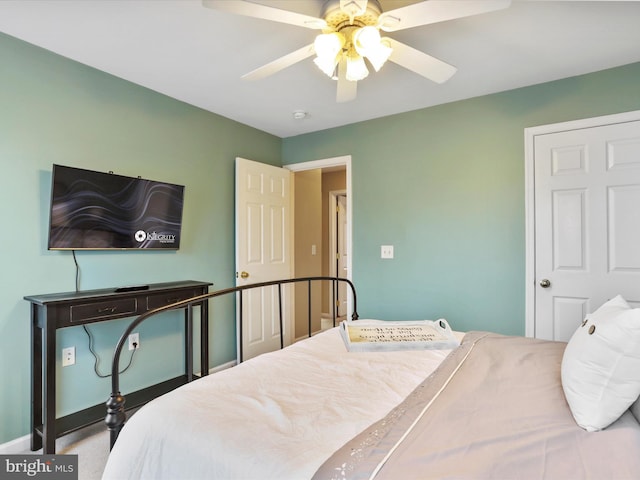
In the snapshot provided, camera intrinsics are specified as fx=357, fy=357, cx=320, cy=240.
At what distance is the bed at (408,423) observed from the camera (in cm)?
81

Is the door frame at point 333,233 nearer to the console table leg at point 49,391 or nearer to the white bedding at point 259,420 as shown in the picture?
the console table leg at point 49,391

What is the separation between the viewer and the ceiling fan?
53.2 inches

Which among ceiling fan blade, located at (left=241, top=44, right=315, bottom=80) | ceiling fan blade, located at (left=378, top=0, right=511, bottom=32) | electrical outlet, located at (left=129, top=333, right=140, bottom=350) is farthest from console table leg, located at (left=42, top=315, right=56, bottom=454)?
ceiling fan blade, located at (left=378, top=0, right=511, bottom=32)

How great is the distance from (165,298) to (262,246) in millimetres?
1214

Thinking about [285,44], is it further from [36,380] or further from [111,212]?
[36,380]

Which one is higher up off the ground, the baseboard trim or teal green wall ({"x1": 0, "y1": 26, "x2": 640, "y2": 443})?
teal green wall ({"x1": 0, "y1": 26, "x2": 640, "y2": 443})

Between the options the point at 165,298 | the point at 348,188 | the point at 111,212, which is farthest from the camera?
the point at 348,188

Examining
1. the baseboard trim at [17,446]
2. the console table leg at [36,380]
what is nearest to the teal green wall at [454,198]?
the console table leg at [36,380]

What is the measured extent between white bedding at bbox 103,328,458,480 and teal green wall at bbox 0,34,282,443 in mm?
1529

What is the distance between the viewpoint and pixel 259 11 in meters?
1.41

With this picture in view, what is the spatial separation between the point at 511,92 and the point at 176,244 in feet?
9.45

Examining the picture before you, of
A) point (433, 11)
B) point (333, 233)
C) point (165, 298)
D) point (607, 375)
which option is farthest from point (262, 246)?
point (607, 375)

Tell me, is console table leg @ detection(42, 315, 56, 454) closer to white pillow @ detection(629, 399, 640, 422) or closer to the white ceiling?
→ the white ceiling

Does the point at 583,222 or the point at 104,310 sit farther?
the point at 583,222
